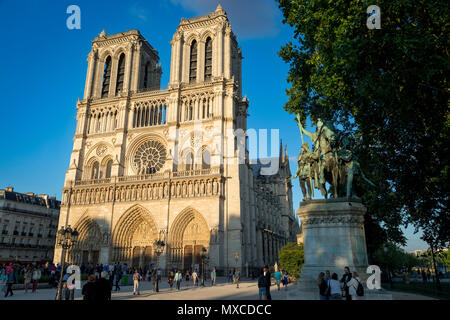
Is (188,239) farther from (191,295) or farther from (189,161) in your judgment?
(191,295)

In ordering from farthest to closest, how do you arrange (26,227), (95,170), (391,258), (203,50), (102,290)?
(391,258) < (26,227) < (95,170) < (203,50) < (102,290)

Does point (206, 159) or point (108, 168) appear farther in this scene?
point (108, 168)

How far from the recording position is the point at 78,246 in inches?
1435

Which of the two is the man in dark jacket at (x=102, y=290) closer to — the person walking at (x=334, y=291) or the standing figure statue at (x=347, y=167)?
the person walking at (x=334, y=291)

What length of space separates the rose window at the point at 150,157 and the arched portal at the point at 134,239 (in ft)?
16.2

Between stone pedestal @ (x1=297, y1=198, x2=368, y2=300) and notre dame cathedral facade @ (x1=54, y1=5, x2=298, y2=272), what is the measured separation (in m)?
20.6

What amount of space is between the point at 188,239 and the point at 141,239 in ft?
18.0

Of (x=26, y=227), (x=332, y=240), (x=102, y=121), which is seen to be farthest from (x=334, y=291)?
(x=26, y=227)

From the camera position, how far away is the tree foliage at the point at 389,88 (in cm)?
986

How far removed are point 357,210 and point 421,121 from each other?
4202mm

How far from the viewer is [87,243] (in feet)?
119

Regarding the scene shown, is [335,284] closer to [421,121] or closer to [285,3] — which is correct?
[421,121]
